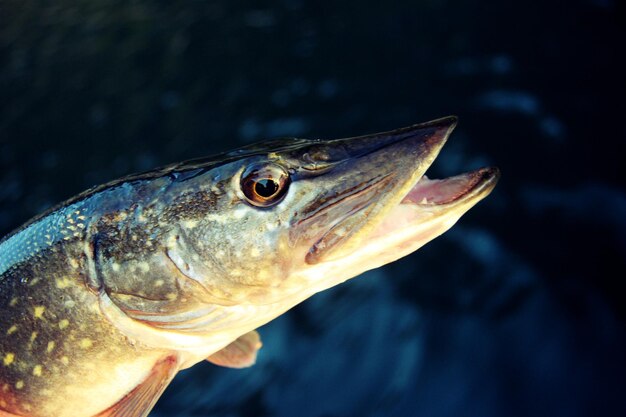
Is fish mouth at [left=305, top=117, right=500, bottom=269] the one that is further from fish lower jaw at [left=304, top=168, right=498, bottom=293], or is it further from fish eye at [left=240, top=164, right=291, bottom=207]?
fish eye at [left=240, top=164, right=291, bottom=207]

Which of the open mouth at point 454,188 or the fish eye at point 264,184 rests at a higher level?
the fish eye at point 264,184

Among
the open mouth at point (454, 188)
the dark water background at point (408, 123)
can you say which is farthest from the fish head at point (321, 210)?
the dark water background at point (408, 123)

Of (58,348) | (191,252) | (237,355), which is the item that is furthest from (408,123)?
(58,348)

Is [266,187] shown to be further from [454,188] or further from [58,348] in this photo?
[58,348]

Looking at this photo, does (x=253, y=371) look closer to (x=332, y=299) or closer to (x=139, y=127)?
(x=332, y=299)

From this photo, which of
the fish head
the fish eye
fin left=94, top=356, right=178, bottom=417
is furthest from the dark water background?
the fish eye

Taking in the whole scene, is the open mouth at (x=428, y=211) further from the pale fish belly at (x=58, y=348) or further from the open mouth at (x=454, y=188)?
the pale fish belly at (x=58, y=348)
